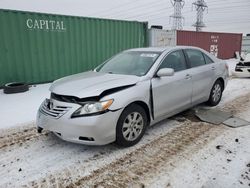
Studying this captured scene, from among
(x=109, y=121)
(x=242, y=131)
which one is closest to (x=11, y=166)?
(x=109, y=121)

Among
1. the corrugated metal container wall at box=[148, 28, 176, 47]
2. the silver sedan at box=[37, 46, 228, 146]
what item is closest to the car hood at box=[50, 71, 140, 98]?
the silver sedan at box=[37, 46, 228, 146]

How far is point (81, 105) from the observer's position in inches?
117

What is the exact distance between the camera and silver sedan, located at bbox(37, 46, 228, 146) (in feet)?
9.72

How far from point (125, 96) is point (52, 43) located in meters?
5.82

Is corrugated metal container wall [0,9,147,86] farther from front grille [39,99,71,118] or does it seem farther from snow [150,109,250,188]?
snow [150,109,250,188]

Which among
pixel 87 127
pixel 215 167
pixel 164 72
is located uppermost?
pixel 164 72

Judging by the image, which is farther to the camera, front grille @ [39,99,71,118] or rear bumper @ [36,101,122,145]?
front grille @ [39,99,71,118]

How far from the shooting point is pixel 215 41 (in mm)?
16578

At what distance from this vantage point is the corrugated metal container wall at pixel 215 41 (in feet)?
47.2

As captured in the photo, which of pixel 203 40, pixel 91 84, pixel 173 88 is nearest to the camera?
pixel 91 84

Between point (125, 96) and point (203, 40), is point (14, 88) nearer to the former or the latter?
point (125, 96)

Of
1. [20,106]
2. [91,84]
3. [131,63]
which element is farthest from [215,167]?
[20,106]

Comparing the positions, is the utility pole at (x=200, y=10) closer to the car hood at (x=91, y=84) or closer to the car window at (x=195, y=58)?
the car window at (x=195, y=58)

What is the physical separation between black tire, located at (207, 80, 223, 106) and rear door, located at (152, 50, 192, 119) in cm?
99
